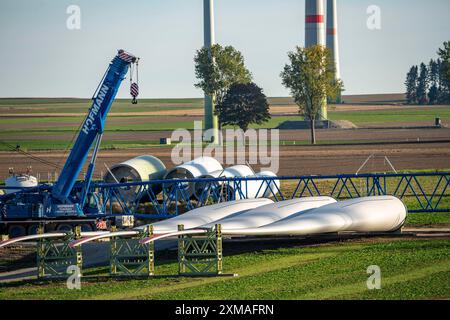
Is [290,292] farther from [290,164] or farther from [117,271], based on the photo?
[290,164]

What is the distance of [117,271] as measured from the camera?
37750 mm

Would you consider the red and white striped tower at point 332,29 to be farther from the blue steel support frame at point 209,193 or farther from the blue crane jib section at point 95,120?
the blue crane jib section at point 95,120

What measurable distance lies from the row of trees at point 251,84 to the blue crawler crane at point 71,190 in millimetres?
69198

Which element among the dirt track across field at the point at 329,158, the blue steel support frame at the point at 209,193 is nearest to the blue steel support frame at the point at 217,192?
the blue steel support frame at the point at 209,193

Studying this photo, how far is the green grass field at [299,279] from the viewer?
32562 millimetres

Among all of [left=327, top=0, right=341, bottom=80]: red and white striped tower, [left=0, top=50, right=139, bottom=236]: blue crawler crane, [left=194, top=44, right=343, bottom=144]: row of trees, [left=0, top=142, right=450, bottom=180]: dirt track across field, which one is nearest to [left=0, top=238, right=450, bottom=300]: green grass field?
[left=0, top=50, right=139, bottom=236]: blue crawler crane

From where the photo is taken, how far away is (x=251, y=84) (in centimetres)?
13788

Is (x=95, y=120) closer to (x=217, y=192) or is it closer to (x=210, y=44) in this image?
(x=217, y=192)

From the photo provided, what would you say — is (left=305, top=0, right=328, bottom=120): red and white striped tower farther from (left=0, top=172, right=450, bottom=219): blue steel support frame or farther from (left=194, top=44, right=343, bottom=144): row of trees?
(left=0, top=172, right=450, bottom=219): blue steel support frame

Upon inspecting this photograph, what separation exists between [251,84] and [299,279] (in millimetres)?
103686

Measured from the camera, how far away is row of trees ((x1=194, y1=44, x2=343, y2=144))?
128 meters

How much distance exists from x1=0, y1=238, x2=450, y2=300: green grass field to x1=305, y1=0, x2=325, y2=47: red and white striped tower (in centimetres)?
9941

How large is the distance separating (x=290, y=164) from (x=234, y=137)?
48230 millimetres
